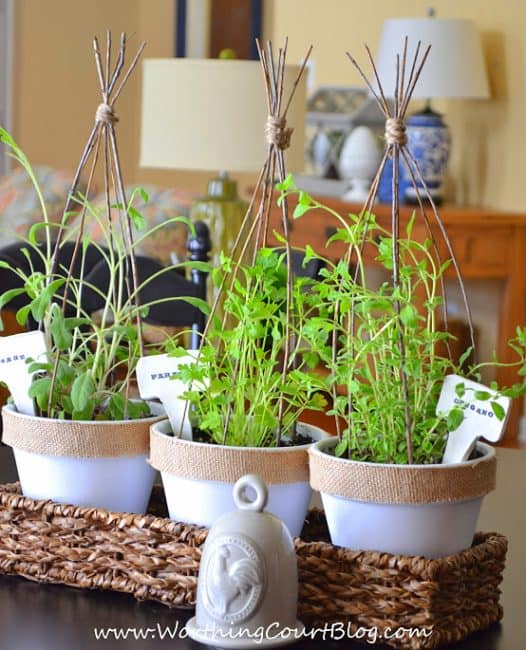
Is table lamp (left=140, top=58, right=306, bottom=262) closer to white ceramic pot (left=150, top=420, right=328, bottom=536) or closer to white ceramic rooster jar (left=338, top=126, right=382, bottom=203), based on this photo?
white ceramic rooster jar (left=338, top=126, right=382, bottom=203)

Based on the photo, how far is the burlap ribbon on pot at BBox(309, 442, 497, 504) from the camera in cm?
97

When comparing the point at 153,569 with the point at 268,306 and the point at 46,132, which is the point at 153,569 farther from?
the point at 46,132

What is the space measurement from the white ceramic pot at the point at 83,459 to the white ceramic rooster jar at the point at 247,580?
0.66 feet

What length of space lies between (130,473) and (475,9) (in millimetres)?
4011

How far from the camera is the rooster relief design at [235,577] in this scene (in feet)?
3.01

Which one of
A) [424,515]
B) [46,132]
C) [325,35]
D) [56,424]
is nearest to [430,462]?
[424,515]

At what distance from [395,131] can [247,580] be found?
16.0 inches

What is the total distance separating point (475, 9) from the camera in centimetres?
478

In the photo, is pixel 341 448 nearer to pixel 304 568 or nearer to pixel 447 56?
pixel 304 568

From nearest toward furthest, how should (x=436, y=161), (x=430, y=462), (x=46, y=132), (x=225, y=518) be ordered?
1. (x=225, y=518)
2. (x=430, y=462)
3. (x=436, y=161)
4. (x=46, y=132)

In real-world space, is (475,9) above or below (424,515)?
above

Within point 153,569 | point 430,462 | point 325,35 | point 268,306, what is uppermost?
point 325,35

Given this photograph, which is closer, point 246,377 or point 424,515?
point 424,515

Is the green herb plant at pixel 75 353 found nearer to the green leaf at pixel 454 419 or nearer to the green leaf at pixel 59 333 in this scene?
the green leaf at pixel 59 333
